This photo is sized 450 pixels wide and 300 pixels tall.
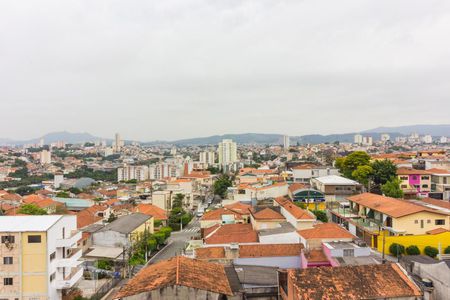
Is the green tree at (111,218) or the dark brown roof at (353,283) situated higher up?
the dark brown roof at (353,283)

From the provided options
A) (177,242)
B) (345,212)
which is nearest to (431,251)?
(345,212)

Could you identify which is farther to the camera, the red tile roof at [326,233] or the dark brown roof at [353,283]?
the red tile roof at [326,233]

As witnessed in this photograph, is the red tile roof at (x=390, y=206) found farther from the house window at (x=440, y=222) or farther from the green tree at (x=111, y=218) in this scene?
the green tree at (x=111, y=218)

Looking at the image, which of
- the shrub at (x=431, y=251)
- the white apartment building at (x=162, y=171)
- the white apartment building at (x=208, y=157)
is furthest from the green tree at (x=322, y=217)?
the white apartment building at (x=208, y=157)

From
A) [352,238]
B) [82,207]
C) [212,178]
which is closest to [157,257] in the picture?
[352,238]

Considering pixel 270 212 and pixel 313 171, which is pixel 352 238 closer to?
pixel 270 212

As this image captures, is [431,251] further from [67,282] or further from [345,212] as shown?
[67,282]
